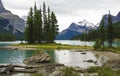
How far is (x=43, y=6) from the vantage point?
162m

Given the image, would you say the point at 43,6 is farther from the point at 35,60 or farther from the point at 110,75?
the point at 110,75

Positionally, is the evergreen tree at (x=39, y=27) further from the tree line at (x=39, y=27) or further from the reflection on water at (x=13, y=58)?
the reflection on water at (x=13, y=58)

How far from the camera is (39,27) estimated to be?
14762cm

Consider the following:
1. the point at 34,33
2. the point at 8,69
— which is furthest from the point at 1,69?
the point at 34,33

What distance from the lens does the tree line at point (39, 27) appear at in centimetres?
14562

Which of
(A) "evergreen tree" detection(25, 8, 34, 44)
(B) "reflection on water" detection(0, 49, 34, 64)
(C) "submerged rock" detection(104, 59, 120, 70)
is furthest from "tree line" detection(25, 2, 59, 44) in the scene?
(C) "submerged rock" detection(104, 59, 120, 70)

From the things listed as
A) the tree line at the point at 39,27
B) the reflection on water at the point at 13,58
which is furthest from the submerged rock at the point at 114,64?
the tree line at the point at 39,27

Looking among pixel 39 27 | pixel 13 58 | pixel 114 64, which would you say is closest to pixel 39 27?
pixel 39 27

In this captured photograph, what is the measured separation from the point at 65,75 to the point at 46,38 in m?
119

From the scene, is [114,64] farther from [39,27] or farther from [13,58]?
[39,27]

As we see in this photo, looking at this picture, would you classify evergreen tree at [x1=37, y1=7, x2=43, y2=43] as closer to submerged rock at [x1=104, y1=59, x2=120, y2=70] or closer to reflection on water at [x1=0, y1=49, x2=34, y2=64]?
reflection on water at [x1=0, y1=49, x2=34, y2=64]

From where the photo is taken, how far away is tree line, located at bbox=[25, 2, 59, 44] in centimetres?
14562

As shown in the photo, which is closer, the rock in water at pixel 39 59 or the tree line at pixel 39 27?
the rock in water at pixel 39 59

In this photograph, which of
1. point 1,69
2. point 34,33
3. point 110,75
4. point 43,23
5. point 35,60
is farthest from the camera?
point 43,23
